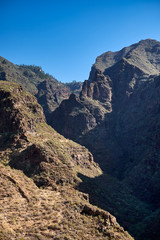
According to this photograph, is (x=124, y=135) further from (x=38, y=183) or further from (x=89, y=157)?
(x=38, y=183)

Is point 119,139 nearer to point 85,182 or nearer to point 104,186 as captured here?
point 104,186

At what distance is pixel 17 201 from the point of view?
4688cm

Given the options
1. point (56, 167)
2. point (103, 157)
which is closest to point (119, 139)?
point (103, 157)

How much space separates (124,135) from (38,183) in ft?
321

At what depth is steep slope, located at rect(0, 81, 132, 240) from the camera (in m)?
43.1

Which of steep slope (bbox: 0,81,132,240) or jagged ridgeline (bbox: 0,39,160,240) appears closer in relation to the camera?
steep slope (bbox: 0,81,132,240)

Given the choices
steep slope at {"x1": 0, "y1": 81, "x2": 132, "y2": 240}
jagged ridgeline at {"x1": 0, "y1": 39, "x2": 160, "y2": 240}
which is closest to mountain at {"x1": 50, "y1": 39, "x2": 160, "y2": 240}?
jagged ridgeline at {"x1": 0, "y1": 39, "x2": 160, "y2": 240}

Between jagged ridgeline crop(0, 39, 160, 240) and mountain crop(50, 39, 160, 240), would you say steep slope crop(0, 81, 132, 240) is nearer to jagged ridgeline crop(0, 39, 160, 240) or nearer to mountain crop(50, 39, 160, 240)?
jagged ridgeline crop(0, 39, 160, 240)

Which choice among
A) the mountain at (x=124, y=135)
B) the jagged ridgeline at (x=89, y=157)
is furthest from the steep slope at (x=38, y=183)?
the mountain at (x=124, y=135)

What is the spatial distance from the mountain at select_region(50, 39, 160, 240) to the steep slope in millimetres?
12618

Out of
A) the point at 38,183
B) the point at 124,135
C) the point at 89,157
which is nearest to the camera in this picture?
the point at 38,183

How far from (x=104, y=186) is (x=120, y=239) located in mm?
40313

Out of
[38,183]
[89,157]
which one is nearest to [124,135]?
[89,157]

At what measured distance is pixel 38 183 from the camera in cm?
6294
